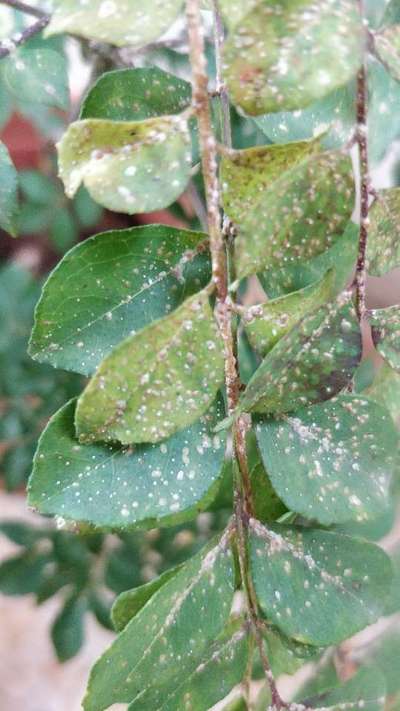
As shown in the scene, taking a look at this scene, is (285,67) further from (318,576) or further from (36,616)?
(36,616)

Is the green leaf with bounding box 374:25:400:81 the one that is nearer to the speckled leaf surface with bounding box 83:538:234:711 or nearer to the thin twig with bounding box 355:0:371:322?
the thin twig with bounding box 355:0:371:322

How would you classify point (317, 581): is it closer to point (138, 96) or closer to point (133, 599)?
point (133, 599)

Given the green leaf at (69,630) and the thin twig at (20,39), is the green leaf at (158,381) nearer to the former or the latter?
the thin twig at (20,39)

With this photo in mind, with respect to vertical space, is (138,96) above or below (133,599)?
above

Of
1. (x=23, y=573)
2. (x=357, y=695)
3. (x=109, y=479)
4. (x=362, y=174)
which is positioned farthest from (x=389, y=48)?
(x=23, y=573)

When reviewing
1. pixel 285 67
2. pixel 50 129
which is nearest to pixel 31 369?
pixel 50 129

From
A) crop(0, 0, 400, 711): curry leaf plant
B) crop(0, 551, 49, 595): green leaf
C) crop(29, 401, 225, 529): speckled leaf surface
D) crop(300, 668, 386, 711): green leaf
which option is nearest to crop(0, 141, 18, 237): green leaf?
crop(0, 0, 400, 711): curry leaf plant

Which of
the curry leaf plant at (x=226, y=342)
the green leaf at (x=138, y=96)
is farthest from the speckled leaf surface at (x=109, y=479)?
the green leaf at (x=138, y=96)

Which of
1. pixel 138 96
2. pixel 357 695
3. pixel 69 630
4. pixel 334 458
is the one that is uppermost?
pixel 138 96
